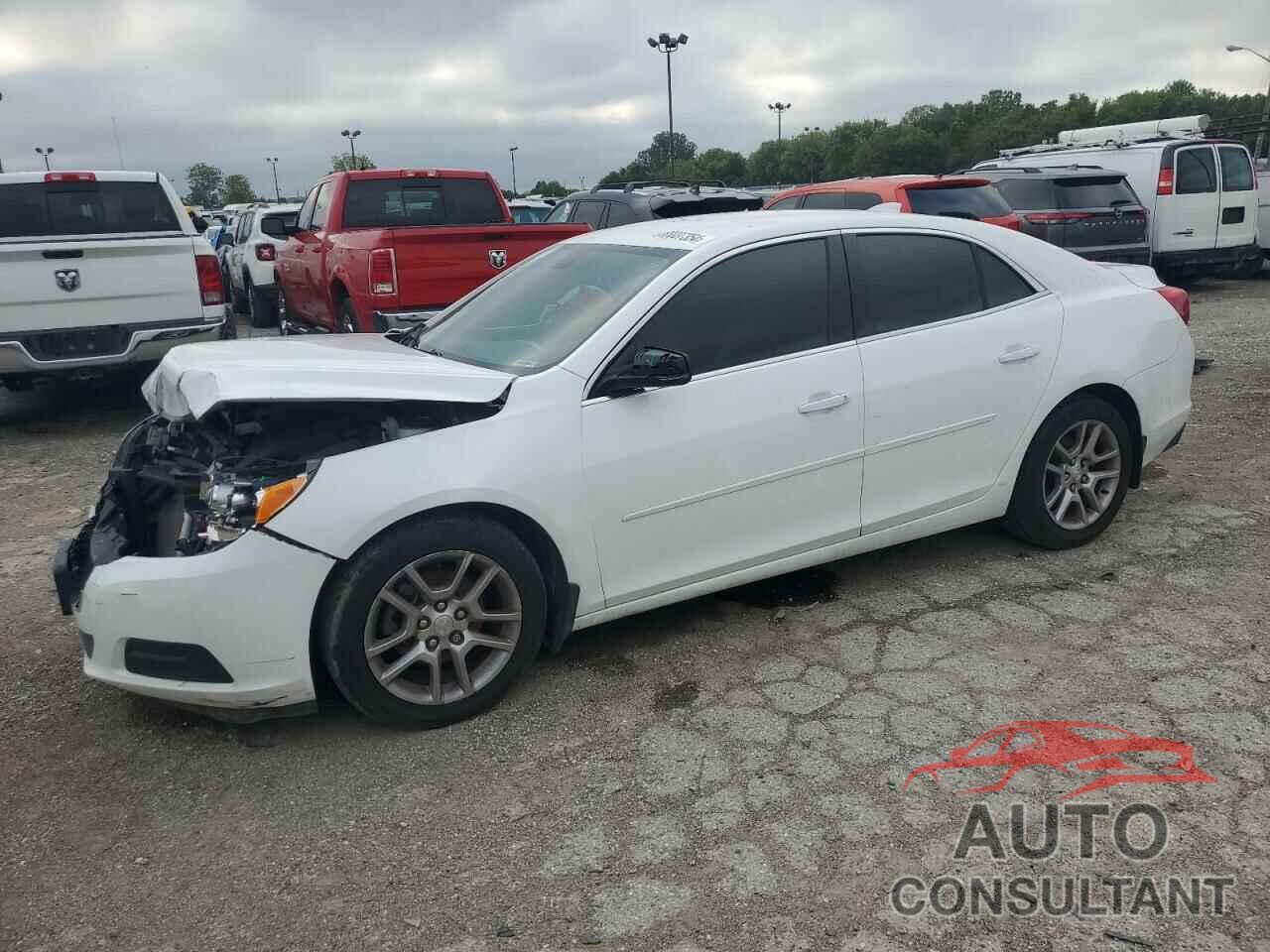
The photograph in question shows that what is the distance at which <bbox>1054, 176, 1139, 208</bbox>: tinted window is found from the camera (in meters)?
11.8

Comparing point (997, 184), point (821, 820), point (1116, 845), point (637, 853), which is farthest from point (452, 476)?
point (997, 184)

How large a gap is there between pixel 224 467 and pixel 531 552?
104 centimetres

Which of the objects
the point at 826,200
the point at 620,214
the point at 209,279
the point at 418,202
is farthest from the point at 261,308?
the point at 826,200

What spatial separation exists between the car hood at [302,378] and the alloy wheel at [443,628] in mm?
568

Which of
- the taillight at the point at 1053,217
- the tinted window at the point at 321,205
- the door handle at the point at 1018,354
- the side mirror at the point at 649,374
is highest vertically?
the tinted window at the point at 321,205

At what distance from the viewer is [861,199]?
9523 mm

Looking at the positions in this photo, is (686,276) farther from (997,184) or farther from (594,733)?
(997,184)

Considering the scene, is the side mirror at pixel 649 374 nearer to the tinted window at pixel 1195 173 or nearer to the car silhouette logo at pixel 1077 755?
the car silhouette logo at pixel 1077 755

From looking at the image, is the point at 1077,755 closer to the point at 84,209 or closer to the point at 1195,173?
the point at 84,209

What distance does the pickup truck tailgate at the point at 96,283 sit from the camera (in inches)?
290

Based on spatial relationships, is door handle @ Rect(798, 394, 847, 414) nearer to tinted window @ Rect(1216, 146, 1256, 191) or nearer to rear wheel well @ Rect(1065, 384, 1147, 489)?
rear wheel well @ Rect(1065, 384, 1147, 489)

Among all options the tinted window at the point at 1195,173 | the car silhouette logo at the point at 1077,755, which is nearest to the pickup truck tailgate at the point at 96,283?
the car silhouette logo at the point at 1077,755

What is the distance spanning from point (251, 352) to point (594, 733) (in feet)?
6.12

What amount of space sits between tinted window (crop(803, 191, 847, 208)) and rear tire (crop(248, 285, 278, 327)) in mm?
8093
